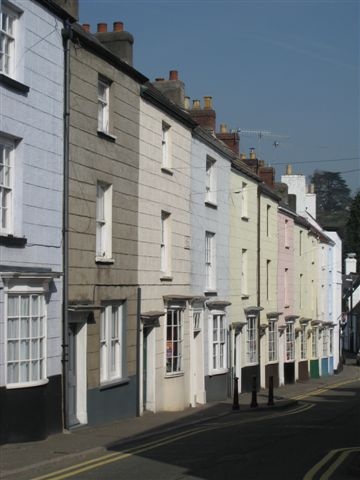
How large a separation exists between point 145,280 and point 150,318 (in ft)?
3.60

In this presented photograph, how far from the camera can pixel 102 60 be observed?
19984mm

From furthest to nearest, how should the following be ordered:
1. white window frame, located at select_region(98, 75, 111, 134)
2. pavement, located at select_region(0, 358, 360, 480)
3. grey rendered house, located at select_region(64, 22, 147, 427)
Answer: white window frame, located at select_region(98, 75, 111, 134)
grey rendered house, located at select_region(64, 22, 147, 427)
pavement, located at select_region(0, 358, 360, 480)

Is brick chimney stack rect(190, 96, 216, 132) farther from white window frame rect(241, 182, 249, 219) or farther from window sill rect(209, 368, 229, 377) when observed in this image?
window sill rect(209, 368, 229, 377)

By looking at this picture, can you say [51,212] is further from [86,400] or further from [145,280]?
[145,280]

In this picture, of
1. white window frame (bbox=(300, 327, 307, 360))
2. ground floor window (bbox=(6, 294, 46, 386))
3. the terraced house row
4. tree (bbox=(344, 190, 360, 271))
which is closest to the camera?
ground floor window (bbox=(6, 294, 46, 386))

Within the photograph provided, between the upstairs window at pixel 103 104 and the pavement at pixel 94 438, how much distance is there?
7418 millimetres

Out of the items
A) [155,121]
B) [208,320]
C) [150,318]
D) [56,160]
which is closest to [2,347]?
[56,160]

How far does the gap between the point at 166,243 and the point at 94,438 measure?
9736 millimetres

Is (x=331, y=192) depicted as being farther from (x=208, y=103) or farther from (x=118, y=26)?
(x=118, y=26)

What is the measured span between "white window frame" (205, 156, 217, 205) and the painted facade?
12.7 meters

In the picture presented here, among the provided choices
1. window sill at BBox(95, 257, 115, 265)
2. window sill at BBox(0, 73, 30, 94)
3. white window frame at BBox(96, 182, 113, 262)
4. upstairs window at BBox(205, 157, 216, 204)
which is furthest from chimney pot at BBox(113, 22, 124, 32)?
upstairs window at BBox(205, 157, 216, 204)

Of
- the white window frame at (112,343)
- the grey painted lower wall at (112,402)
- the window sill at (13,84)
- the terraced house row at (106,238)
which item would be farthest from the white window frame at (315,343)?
the window sill at (13,84)

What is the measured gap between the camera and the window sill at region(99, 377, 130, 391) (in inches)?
779

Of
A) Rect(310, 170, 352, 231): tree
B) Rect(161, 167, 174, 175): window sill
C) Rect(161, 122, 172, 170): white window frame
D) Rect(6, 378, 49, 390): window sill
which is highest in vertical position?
Rect(310, 170, 352, 231): tree
